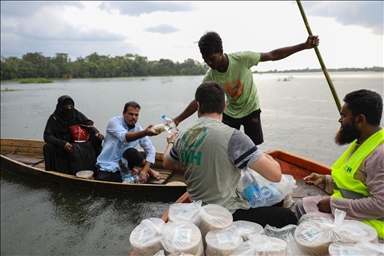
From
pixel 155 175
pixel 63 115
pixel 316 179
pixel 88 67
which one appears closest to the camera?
pixel 316 179

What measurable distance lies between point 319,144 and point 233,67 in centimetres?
821

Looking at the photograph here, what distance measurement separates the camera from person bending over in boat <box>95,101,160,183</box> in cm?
428

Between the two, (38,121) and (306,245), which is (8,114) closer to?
(38,121)

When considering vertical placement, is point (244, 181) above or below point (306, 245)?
above

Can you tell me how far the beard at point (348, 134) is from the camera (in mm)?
2014

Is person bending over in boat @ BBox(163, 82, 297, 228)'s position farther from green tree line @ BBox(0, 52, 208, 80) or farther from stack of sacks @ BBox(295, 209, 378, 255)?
green tree line @ BBox(0, 52, 208, 80)

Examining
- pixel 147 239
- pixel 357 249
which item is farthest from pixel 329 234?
pixel 147 239

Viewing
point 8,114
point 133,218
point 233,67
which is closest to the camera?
point 233,67

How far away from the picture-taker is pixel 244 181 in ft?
7.52

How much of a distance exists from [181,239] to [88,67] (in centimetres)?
6739

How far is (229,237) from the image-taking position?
5.57ft

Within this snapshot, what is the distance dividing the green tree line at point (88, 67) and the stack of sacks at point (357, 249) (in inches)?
2300

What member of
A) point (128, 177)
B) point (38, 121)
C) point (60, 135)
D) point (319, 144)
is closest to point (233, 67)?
point (128, 177)

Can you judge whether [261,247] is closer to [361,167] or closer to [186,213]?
[186,213]
